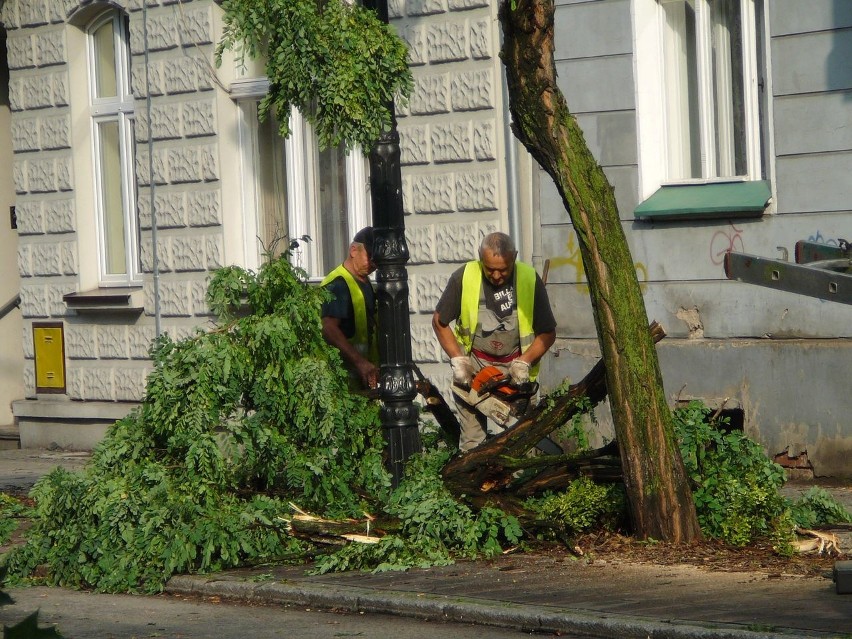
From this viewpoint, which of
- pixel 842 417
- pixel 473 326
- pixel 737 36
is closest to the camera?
pixel 473 326

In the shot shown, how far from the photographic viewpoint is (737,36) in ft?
35.2

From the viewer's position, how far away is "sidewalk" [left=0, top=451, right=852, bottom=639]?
5.76 m

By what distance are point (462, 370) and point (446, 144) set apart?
11.1 feet

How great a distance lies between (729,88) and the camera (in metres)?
10.8

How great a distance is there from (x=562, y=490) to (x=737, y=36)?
180 inches

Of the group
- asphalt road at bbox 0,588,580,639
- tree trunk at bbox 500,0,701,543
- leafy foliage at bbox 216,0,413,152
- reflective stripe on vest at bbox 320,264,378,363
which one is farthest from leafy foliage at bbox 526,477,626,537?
leafy foliage at bbox 216,0,413,152

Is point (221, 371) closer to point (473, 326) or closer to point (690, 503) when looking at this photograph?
point (473, 326)

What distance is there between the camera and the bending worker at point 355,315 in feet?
29.3

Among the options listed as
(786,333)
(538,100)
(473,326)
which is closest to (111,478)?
(473,326)

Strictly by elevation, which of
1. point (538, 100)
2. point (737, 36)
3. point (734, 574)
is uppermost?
point (737, 36)

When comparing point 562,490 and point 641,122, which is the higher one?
point 641,122

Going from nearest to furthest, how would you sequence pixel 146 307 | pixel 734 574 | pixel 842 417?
1. pixel 734 574
2. pixel 842 417
3. pixel 146 307

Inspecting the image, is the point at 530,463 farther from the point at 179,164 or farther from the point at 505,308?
the point at 179,164

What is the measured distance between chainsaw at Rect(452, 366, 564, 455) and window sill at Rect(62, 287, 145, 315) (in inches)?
245
